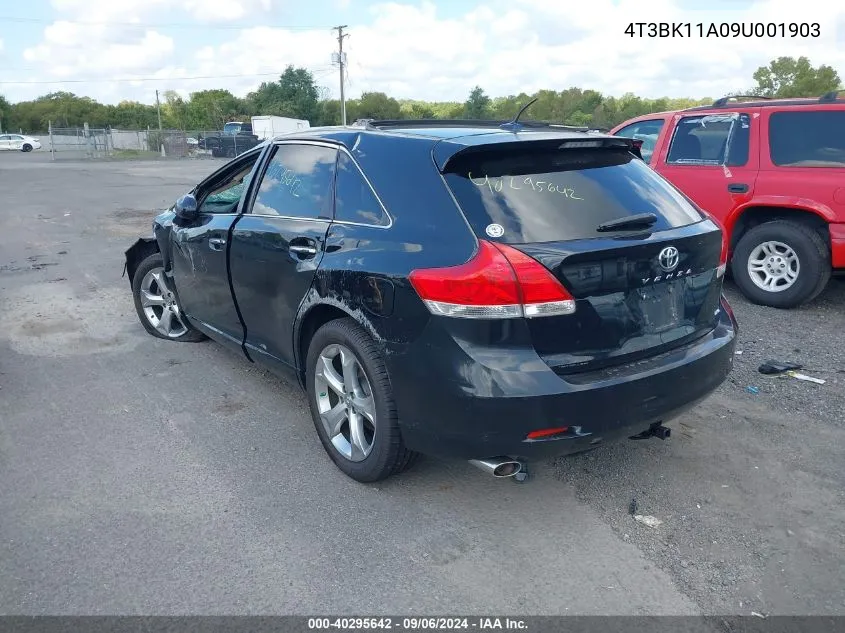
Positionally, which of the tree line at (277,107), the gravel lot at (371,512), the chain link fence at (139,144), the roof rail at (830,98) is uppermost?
the tree line at (277,107)

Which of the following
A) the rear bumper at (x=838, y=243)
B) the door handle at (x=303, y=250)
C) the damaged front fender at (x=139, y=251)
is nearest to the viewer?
the door handle at (x=303, y=250)

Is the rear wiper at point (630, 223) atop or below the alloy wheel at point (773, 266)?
atop

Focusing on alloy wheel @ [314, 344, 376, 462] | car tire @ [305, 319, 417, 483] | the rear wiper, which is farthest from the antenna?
alloy wheel @ [314, 344, 376, 462]

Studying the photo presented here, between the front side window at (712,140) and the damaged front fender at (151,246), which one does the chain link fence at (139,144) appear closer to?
the front side window at (712,140)

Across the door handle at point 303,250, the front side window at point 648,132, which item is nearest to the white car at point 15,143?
the front side window at point 648,132

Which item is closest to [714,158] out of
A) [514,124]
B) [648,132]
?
[648,132]

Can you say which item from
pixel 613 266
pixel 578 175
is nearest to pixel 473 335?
pixel 613 266

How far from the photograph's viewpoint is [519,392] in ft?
8.91

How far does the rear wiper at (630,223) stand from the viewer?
300cm

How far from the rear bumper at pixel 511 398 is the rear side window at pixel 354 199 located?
0.68 meters

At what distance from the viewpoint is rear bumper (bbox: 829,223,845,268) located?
5.98m

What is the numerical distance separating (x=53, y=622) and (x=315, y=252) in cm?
192

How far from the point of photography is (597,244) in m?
2.88

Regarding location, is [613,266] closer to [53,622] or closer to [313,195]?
[313,195]
